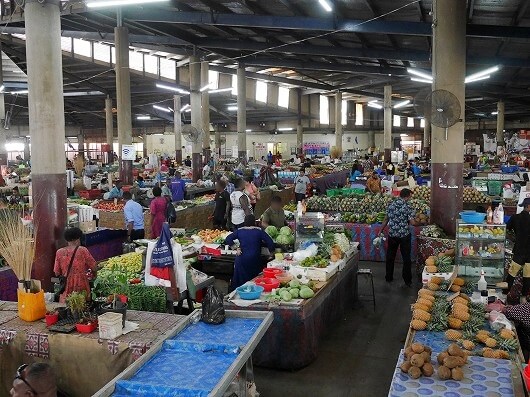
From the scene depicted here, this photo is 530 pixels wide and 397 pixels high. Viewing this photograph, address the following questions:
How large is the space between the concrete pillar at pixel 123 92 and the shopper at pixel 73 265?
11.5 meters

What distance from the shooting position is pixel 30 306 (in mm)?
4668

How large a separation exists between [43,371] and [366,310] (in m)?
5.17

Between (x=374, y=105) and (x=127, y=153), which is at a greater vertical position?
(x=374, y=105)

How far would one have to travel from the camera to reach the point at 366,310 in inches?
298

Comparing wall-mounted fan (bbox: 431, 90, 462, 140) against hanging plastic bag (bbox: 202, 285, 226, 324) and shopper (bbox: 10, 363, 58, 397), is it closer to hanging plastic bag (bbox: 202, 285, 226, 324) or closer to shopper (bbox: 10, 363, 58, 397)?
hanging plastic bag (bbox: 202, 285, 226, 324)

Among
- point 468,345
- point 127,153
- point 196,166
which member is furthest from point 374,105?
point 468,345

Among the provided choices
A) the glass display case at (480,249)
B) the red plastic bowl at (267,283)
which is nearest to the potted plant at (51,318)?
the red plastic bowl at (267,283)

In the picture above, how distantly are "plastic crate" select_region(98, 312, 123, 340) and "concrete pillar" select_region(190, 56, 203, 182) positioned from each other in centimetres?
1652

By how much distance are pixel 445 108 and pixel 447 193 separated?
62.1 inches

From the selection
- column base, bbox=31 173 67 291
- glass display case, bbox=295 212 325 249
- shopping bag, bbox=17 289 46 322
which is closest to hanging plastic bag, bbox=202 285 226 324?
shopping bag, bbox=17 289 46 322

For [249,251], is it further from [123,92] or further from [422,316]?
[123,92]

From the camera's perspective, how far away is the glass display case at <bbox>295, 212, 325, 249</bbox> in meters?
7.94

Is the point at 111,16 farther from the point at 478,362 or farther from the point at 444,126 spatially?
the point at 478,362

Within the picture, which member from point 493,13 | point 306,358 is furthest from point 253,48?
point 306,358
